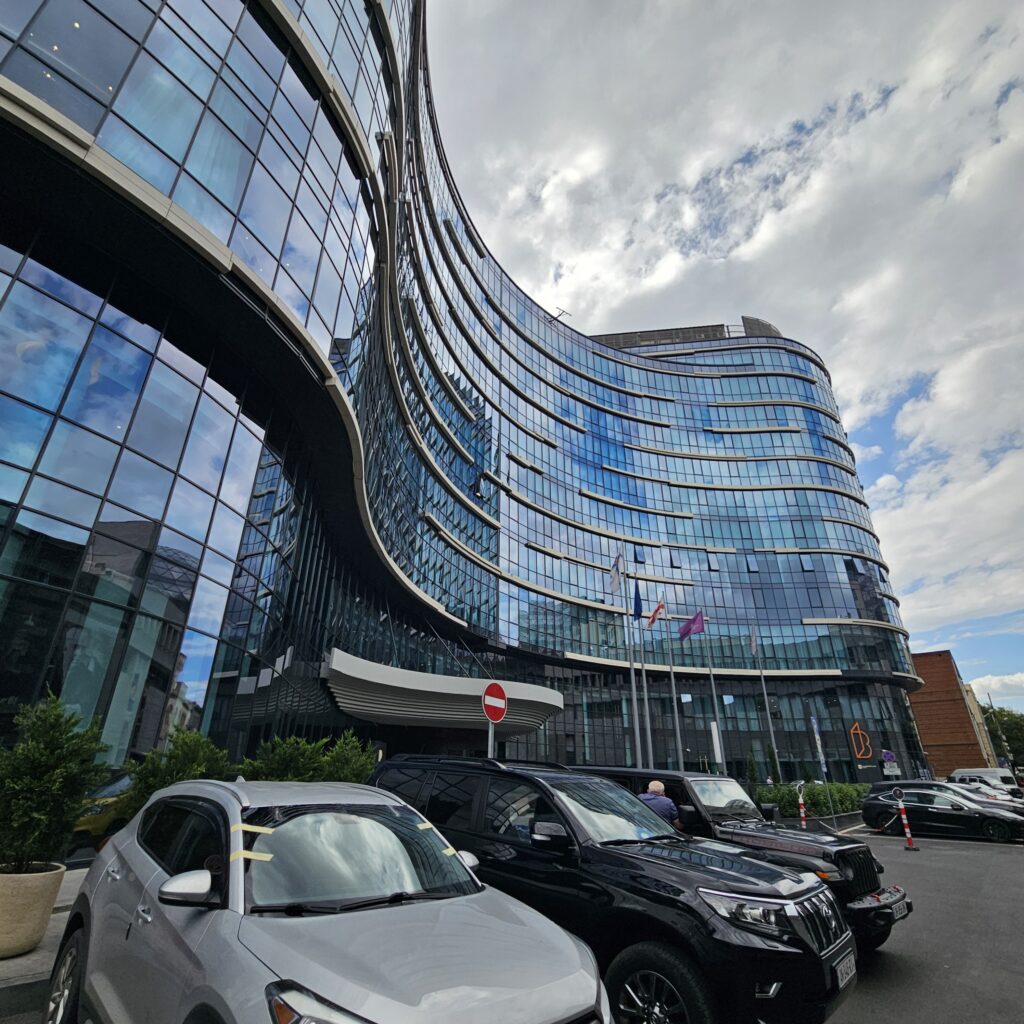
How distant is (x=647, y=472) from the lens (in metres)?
62.1

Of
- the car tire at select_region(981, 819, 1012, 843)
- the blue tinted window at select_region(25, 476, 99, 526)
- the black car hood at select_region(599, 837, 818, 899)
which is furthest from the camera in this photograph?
the car tire at select_region(981, 819, 1012, 843)

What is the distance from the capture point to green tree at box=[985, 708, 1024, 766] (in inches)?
3071

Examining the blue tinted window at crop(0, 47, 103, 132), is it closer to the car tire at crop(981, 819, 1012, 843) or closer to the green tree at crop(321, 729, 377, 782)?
the green tree at crop(321, 729, 377, 782)

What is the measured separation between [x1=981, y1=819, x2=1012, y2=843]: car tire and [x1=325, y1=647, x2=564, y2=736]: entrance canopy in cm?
1772

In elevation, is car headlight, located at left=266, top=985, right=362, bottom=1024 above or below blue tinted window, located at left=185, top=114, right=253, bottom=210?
below

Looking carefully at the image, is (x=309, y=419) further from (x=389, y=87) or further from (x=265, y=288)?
(x=389, y=87)

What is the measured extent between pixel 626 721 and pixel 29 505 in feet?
158

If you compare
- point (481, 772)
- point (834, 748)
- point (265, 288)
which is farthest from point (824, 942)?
point (834, 748)

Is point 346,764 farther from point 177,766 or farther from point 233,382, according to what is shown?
point 233,382

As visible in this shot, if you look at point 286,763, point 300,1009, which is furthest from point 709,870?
point 286,763

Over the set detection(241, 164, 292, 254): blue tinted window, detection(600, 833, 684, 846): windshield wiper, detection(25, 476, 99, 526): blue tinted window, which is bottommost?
detection(600, 833, 684, 846): windshield wiper

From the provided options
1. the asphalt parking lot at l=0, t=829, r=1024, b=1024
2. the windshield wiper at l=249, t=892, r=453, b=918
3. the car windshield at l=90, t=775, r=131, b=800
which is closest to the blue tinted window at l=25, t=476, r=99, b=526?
the car windshield at l=90, t=775, r=131, b=800

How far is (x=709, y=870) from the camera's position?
4348mm

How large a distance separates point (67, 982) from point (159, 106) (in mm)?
13620
